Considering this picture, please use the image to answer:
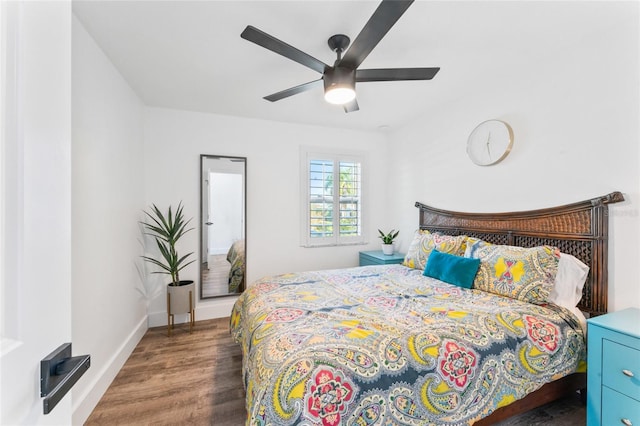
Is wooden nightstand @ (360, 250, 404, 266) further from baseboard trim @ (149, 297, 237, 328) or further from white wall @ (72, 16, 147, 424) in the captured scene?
white wall @ (72, 16, 147, 424)

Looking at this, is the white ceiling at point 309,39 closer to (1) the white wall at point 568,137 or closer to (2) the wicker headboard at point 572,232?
(1) the white wall at point 568,137

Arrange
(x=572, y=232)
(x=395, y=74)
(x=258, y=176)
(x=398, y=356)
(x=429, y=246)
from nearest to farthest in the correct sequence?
(x=398, y=356) → (x=395, y=74) → (x=572, y=232) → (x=429, y=246) → (x=258, y=176)

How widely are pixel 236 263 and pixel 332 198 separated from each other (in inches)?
63.7

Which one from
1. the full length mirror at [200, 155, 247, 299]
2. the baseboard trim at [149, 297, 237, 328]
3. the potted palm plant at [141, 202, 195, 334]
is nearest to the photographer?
the potted palm plant at [141, 202, 195, 334]

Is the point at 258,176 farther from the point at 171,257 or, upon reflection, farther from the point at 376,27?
the point at 376,27

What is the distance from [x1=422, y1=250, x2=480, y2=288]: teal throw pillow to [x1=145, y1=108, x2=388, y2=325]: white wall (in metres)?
1.68

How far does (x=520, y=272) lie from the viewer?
2064mm

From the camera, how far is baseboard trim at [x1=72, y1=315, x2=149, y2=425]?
5.79ft

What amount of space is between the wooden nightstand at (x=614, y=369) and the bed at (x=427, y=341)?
127 mm

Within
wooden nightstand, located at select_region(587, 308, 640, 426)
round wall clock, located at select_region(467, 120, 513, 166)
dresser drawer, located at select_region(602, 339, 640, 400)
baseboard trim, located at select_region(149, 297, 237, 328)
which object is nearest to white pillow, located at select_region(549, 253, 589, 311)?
wooden nightstand, located at select_region(587, 308, 640, 426)

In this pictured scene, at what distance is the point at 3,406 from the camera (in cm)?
45

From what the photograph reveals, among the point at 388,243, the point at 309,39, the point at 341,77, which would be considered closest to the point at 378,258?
the point at 388,243

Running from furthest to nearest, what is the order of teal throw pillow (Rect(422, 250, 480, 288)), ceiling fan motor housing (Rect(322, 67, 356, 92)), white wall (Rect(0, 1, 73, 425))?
teal throw pillow (Rect(422, 250, 480, 288)) → ceiling fan motor housing (Rect(322, 67, 356, 92)) → white wall (Rect(0, 1, 73, 425))

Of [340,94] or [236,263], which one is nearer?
[340,94]
